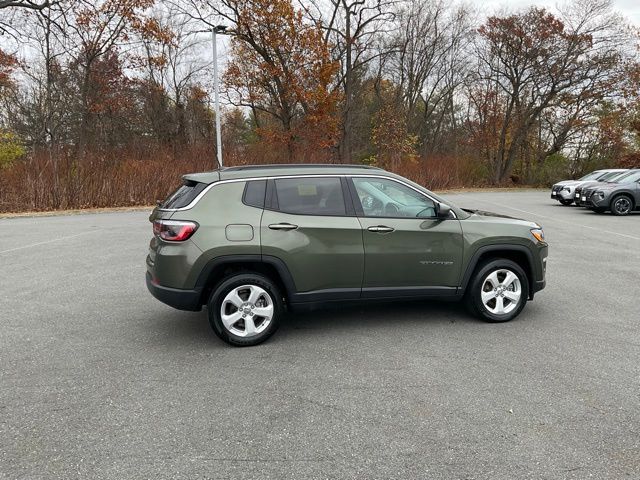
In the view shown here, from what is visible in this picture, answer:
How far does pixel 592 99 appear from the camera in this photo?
3150 centimetres

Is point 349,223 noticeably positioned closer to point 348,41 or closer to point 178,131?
point 348,41

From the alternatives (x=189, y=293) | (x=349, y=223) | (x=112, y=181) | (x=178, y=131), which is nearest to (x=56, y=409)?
(x=189, y=293)

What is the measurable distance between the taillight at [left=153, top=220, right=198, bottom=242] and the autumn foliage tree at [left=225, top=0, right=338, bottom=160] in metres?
22.6

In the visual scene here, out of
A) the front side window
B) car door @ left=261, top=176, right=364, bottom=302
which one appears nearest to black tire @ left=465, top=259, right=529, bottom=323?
the front side window

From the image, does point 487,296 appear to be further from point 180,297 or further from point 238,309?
point 180,297

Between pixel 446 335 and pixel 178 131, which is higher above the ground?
pixel 178 131

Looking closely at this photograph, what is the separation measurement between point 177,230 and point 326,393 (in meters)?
1.94

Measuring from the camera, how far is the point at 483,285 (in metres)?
4.72

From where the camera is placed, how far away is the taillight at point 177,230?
4016mm

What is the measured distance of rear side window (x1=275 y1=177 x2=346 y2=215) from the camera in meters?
4.30

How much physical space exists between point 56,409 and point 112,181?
18872 mm

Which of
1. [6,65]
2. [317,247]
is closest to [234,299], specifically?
[317,247]

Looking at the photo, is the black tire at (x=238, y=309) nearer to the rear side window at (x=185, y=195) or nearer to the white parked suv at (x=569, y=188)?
the rear side window at (x=185, y=195)

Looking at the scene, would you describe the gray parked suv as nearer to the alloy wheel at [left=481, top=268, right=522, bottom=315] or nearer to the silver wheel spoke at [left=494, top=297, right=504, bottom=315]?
the alloy wheel at [left=481, top=268, right=522, bottom=315]
